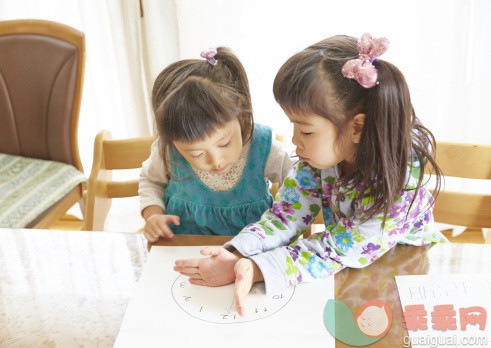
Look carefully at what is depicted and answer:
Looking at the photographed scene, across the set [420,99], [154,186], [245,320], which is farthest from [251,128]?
[420,99]

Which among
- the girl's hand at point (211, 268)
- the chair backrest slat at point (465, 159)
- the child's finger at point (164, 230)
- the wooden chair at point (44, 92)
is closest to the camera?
the girl's hand at point (211, 268)

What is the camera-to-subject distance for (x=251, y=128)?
3.35 ft

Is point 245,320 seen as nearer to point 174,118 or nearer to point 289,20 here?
point 174,118


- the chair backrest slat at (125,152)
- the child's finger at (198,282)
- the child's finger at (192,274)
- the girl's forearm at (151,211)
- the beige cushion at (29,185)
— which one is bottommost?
the beige cushion at (29,185)

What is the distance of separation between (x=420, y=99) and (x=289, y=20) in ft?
1.77

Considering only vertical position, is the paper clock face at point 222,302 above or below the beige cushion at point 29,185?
above

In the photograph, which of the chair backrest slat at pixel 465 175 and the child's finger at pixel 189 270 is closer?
the child's finger at pixel 189 270

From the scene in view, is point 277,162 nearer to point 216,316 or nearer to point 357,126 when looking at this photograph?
point 357,126

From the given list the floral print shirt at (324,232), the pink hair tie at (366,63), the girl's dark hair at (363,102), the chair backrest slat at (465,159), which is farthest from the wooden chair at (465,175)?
the pink hair tie at (366,63)

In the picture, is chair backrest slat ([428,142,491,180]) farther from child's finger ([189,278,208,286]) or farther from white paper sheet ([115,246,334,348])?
child's finger ([189,278,208,286])

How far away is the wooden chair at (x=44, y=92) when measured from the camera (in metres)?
1.66

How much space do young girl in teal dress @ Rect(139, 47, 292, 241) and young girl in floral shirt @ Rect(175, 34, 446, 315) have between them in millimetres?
146

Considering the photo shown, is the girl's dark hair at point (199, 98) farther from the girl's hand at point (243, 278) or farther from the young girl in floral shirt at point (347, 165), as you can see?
the girl's hand at point (243, 278)

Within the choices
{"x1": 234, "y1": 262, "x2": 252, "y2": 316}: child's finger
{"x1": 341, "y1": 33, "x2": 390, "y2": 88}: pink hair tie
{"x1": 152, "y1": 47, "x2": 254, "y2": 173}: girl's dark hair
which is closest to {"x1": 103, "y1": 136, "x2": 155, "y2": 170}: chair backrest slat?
{"x1": 152, "y1": 47, "x2": 254, "y2": 173}: girl's dark hair
